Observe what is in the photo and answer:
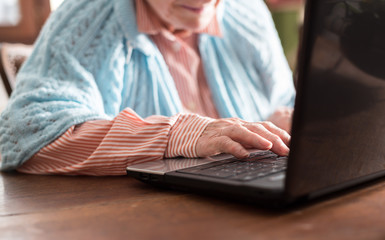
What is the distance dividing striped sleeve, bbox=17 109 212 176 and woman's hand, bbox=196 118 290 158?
0.02 meters

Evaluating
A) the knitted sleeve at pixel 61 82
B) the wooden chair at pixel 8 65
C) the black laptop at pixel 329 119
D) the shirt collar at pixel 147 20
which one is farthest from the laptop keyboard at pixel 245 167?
the wooden chair at pixel 8 65

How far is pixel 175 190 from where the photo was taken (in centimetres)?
54

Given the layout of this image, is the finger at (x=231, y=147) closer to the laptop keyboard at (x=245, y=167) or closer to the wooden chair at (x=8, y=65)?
the laptop keyboard at (x=245, y=167)

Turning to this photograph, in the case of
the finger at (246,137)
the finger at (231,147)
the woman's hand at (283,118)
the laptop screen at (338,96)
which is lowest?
the woman's hand at (283,118)

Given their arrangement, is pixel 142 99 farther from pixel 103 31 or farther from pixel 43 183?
pixel 43 183

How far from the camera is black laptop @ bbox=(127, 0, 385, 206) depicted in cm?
37

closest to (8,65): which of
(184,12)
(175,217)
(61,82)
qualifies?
(61,82)

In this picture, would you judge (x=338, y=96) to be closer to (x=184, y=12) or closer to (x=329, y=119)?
(x=329, y=119)

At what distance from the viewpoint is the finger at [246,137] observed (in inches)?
22.8

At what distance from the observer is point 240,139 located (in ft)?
1.97

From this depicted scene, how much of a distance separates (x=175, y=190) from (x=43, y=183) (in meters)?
0.24

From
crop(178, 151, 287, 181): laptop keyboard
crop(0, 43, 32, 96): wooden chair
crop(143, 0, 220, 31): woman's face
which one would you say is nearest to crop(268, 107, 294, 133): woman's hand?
crop(143, 0, 220, 31): woman's face

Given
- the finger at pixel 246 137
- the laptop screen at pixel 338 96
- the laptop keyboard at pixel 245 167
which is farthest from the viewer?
the finger at pixel 246 137

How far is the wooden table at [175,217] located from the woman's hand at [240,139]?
11cm
